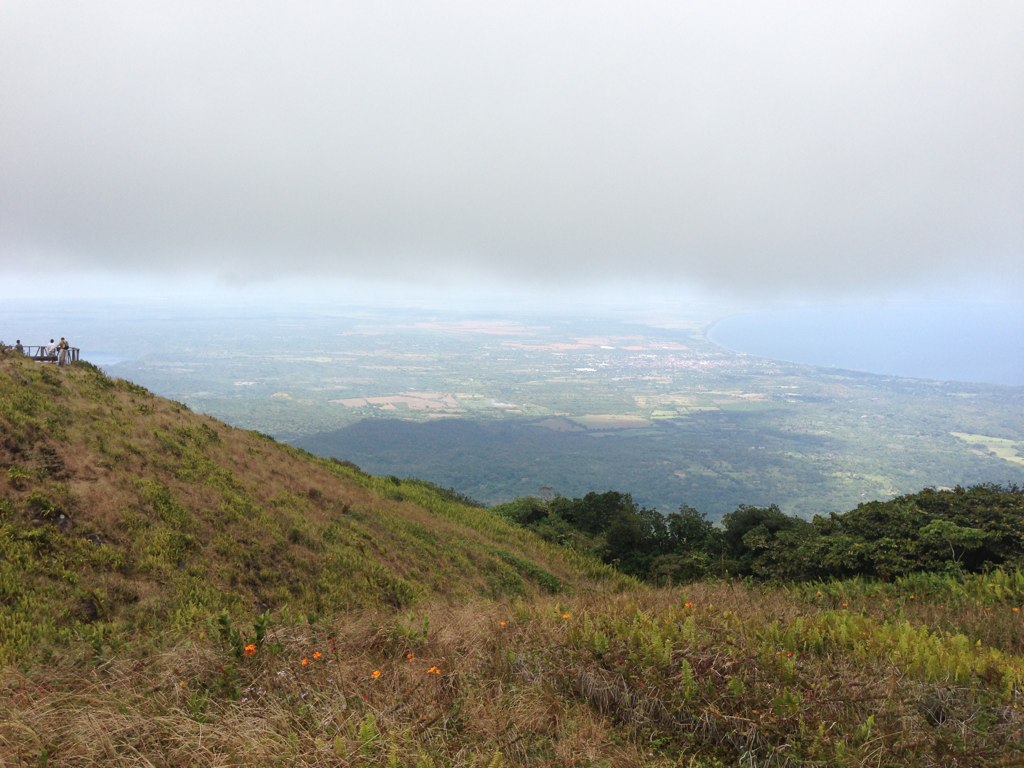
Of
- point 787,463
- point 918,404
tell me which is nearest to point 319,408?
point 787,463

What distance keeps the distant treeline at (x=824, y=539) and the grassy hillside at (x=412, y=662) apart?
2.00m

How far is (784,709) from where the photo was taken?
4367 millimetres

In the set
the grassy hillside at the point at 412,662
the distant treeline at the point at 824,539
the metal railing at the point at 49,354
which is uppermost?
the metal railing at the point at 49,354

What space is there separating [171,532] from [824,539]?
16.7 metres

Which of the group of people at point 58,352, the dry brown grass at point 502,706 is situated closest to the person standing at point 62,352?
the group of people at point 58,352

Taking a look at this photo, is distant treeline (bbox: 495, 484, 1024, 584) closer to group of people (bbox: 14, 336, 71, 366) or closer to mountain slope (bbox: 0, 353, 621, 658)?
mountain slope (bbox: 0, 353, 621, 658)

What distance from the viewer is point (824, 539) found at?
15.1 m

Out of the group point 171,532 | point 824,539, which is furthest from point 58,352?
point 824,539

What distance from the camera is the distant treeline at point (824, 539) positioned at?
12562 millimetres

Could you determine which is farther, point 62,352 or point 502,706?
point 62,352

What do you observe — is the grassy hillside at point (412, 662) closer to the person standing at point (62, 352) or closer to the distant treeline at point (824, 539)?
the distant treeline at point (824, 539)

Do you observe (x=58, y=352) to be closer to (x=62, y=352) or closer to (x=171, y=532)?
(x=62, y=352)

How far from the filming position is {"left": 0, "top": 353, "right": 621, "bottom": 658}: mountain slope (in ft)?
25.8

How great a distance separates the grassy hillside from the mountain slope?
0.06 m
